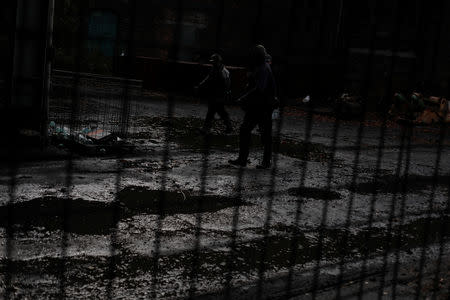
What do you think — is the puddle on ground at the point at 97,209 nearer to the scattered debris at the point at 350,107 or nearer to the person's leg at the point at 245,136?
the person's leg at the point at 245,136

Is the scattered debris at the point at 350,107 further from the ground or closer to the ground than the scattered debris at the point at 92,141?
further from the ground

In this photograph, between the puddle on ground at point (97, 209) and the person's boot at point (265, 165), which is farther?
the person's boot at point (265, 165)

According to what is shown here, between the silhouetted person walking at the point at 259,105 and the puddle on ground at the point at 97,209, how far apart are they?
2.40 m

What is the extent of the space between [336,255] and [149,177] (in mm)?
3533

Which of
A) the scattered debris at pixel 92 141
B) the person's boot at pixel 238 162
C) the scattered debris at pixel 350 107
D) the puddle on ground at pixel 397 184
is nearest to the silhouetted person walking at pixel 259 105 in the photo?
the person's boot at pixel 238 162

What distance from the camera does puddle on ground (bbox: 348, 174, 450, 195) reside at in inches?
350

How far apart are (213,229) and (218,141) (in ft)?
21.2

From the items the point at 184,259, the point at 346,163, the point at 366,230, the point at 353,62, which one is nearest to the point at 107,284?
the point at 184,259

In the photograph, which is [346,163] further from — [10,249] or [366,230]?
[10,249]

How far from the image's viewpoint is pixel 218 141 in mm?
12672

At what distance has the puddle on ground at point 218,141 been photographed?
11703 millimetres

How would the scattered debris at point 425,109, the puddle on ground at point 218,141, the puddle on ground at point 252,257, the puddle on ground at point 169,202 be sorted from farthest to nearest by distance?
the scattered debris at point 425,109
the puddle on ground at point 218,141
the puddle on ground at point 169,202
the puddle on ground at point 252,257

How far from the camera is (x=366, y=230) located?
6691mm

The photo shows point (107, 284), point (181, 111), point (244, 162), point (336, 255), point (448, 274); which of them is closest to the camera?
point (107, 284)
